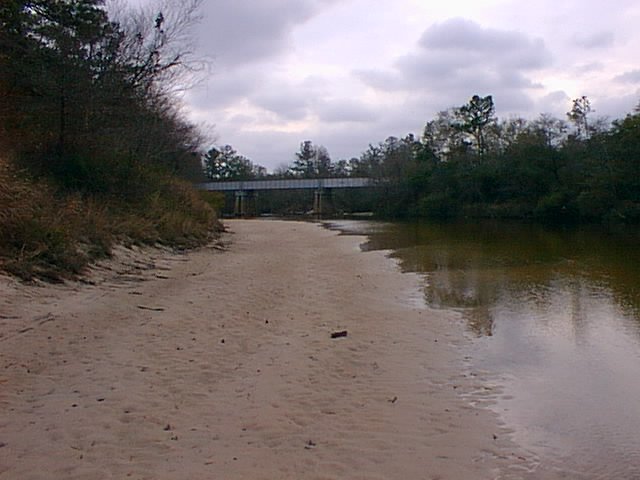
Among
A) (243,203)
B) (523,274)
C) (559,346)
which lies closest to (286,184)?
(243,203)

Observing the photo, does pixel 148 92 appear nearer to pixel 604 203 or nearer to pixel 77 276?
pixel 77 276

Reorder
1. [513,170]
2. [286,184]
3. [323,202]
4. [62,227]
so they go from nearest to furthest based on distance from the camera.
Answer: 1. [62,227]
2. [513,170]
3. [286,184]
4. [323,202]

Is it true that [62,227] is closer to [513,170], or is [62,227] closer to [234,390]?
[234,390]

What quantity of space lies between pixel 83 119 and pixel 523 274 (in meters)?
15.8

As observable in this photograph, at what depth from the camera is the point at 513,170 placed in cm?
6562

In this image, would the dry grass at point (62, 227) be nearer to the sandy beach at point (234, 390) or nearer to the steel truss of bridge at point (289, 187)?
the sandy beach at point (234, 390)

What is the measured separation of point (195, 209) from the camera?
101ft

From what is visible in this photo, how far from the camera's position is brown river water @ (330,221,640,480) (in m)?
5.78

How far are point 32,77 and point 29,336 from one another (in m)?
13.7

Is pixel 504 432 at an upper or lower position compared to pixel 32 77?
lower

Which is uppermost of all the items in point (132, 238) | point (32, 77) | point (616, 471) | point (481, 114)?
point (481, 114)

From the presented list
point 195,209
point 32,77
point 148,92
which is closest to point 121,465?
point 32,77

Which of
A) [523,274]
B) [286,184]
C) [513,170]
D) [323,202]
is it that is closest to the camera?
[523,274]

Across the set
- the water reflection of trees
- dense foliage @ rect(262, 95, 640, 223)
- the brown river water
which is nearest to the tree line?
dense foliage @ rect(262, 95, 640, 223)
